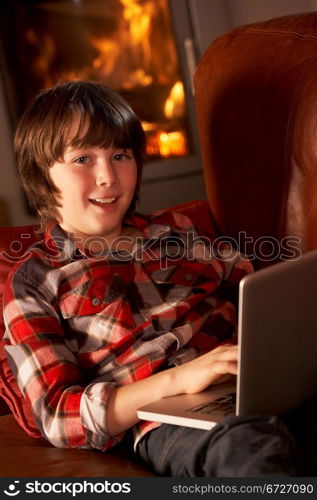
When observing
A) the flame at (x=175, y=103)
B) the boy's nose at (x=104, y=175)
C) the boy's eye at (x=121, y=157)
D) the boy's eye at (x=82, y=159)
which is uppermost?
the boy's eye at (x=82, y=159)

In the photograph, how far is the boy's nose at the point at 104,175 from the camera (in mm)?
1532

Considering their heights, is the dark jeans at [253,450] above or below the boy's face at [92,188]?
below

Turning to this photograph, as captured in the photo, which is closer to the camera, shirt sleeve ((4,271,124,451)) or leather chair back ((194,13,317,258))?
shirt sleeve ((4,271,124,451))

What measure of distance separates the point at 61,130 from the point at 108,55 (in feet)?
8.37

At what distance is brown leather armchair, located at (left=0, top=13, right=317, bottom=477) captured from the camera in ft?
5.31

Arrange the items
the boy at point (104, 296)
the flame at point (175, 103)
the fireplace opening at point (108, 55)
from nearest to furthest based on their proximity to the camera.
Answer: the boy at point (104, 296), the fireplace opening at point (108, 55), the flame at point (175, 103)

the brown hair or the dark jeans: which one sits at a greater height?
the brown hair

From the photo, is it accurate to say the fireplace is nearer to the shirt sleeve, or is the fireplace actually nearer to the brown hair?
the brown hair

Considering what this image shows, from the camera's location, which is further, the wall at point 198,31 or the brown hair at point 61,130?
the wall at point 198,31

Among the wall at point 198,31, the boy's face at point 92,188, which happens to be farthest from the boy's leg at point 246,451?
the wall at point 198,31

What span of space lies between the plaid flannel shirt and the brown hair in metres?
0.10

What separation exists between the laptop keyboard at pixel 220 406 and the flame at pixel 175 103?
2931mm

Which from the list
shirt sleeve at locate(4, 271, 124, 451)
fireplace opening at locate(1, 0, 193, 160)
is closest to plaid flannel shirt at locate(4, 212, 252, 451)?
shirt sleeve at locate(4, 271, 124, 451)

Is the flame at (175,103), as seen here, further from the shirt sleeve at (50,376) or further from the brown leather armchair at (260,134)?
the shirt sleeve at (50,376)
